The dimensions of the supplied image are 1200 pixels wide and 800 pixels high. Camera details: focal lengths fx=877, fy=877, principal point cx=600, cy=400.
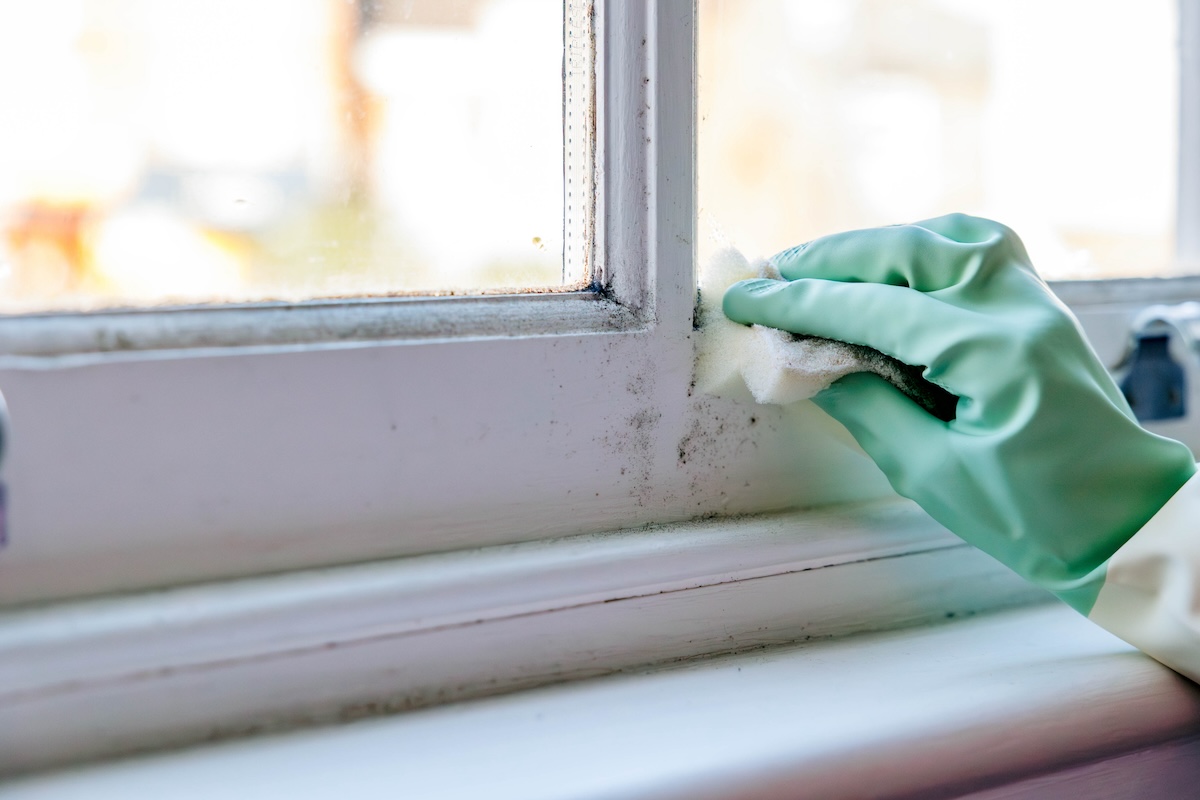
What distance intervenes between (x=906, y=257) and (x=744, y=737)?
227 millimetres

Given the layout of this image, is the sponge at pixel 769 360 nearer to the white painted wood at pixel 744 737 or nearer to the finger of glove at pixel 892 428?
the finger of glove at pixel 892 428

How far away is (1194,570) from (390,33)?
0.43 meters

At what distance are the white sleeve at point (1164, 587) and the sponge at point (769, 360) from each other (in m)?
0.10

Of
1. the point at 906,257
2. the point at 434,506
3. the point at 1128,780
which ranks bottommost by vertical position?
the point at 1128,780

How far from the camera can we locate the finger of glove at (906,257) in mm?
Answer: 410

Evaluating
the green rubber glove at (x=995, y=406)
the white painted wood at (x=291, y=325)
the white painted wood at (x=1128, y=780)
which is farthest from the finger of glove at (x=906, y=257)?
the white painted wood at (x=1128, y=780)

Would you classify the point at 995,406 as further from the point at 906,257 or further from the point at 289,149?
the point at 289,149

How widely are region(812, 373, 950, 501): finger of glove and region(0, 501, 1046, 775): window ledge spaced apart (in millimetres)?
52

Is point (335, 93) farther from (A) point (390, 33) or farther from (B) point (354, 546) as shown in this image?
(B) point (354, 546)

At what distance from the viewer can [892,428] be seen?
1.36 feet

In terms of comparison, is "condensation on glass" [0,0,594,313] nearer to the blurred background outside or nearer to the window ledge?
the blurred background outside

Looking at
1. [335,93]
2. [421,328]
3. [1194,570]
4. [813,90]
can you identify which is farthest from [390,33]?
[1194,570]

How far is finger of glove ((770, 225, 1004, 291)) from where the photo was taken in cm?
41

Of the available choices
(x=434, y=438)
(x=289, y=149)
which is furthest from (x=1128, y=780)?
(x=289, y=149)
